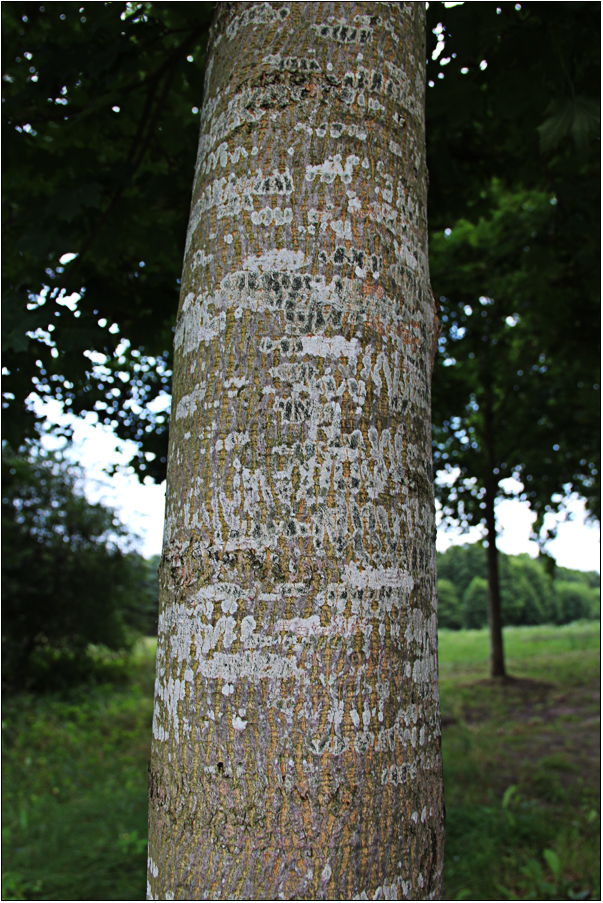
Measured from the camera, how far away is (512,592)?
45.0 ft

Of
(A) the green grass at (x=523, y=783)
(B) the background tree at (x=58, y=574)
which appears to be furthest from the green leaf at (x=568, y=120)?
(B) the background tree at (x=58, y=574)

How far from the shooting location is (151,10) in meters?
2.54

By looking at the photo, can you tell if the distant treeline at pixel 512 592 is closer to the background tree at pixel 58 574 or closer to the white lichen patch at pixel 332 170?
the background tree at pixel 58 574

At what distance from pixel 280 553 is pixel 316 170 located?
0.65 meters

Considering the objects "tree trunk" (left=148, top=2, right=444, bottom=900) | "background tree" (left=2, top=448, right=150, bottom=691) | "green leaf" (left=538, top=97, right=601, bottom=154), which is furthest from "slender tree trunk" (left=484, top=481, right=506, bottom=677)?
"tree trunk" (left=148, top=2, right=444, bottom=900)

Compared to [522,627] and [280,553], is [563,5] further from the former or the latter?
[522,627]

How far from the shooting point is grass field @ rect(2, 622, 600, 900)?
144 inches

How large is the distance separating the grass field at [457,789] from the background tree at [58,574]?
34.1 inches

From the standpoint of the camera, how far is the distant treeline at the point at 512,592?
12.2 meters

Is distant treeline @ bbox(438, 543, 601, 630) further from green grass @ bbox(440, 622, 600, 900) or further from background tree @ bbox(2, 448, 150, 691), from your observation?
background tree @ bbox(2, 448, 150, 691)

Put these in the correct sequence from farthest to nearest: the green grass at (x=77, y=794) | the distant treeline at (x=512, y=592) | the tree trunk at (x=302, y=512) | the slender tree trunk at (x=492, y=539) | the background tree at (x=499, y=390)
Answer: the distant treeline at (x=512, y=592) → the slender tree trunk at (x=492, y=539) → the background tree at (x=499, y=390) → the green grass at (x=77, y=794) → the tree trunk at (x=302, y=512)

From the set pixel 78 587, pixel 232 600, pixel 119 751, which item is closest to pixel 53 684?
pixel 78 587

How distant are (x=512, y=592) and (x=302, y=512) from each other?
550 inches

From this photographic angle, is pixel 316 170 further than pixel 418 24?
No
